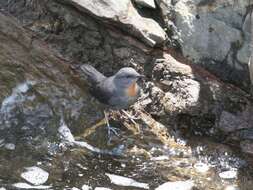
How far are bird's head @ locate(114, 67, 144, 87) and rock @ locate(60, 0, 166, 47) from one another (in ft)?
1.86

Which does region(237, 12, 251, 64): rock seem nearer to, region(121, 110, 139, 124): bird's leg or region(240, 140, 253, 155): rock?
region(240, 140, 253, 155): rock

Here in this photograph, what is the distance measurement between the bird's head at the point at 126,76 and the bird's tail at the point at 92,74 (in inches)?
9.7

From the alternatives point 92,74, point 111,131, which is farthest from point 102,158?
point 92,74

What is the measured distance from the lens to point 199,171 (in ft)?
22.9

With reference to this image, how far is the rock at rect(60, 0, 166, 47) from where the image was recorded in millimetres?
7934

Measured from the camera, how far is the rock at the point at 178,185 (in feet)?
21.6

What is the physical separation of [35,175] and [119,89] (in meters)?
1.69

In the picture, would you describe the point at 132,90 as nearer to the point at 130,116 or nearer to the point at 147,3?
the point at 130,116

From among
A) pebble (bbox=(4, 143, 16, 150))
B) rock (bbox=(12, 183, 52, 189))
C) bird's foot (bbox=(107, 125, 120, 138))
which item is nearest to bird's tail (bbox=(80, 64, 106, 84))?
bird's foot (bbox=(107, 125, 120, 138))

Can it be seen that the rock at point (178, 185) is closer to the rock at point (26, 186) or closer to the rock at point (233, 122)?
the rock at point (233, 122)

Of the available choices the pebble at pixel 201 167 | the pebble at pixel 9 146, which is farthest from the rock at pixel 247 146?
the pebble at pixel 9 146

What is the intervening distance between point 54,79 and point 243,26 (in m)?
2.48

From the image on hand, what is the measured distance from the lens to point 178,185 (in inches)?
262

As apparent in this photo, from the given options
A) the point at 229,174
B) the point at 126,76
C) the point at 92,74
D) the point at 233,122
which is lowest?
the point at 229,174
